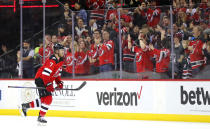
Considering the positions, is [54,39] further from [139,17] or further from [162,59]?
[162,59]

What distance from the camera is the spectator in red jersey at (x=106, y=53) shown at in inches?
325

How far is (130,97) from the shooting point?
26.9 feet

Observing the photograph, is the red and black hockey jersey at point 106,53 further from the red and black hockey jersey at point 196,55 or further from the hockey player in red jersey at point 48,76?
the red and black hockey jersey at point 196,55

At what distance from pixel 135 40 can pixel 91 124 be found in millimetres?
1809

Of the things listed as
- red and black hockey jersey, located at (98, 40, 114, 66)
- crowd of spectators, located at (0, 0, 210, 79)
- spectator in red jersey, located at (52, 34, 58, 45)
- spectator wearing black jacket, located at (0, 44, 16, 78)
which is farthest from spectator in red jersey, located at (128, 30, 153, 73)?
spectator wearing black jacket, located at (0, 44, 16, 78)

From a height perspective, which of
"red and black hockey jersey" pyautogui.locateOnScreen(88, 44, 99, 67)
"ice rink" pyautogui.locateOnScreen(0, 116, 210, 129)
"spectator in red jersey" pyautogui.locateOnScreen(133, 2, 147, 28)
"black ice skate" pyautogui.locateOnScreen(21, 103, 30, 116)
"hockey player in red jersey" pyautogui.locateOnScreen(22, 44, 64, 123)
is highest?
"spectator in red jersey" pyautogui.locateOnScreen(133, 2, 147, 28)

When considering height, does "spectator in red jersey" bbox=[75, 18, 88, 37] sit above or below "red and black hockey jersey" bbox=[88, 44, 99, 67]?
above

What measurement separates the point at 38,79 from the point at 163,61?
2287 millimetres

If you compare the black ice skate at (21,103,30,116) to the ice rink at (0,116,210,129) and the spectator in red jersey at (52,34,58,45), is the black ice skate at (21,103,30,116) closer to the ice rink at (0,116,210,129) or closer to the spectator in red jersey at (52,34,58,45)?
the ice rink at (0,116,210,129)

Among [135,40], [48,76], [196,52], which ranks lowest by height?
[48,76]

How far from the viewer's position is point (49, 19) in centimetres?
892

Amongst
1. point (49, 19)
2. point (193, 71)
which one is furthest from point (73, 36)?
point (193, 71)

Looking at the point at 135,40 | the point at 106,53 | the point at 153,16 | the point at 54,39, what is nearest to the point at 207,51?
the point at 153,16

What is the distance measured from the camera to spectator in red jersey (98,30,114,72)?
325 inches
